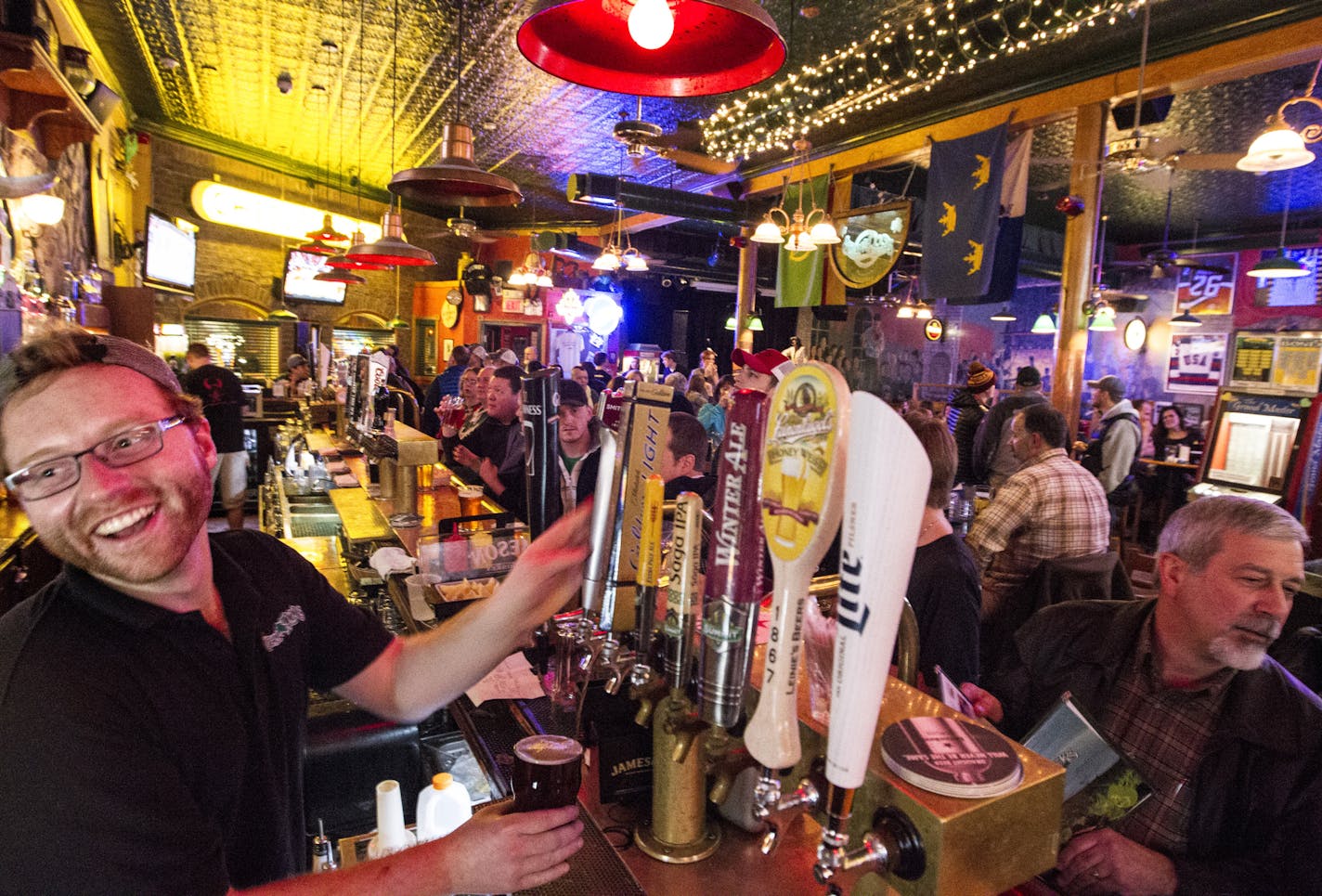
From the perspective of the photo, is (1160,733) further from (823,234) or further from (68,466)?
(823,234)

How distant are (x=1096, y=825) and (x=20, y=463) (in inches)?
67.4

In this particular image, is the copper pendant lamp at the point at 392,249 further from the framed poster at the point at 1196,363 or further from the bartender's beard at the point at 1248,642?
the framed poster at the point at 1196,363

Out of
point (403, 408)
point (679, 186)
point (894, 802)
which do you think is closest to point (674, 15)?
point (894, 802)

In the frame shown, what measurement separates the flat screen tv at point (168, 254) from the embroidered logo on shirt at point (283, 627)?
8.82m

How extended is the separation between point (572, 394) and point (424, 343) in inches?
454

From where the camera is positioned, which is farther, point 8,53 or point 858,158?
point 858,158

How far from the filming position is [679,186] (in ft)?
32.8

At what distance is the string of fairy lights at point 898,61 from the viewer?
4.41 m

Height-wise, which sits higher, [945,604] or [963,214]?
[963,214]

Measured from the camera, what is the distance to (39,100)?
3.89 meters

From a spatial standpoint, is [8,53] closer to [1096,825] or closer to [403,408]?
[403,408]

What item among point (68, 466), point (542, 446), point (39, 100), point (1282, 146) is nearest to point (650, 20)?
point (542, 446)

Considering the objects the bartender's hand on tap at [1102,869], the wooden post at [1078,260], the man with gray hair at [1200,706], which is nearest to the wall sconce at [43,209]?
the man with gray hair at [1200,706]

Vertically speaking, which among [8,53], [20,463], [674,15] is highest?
[8,53]
